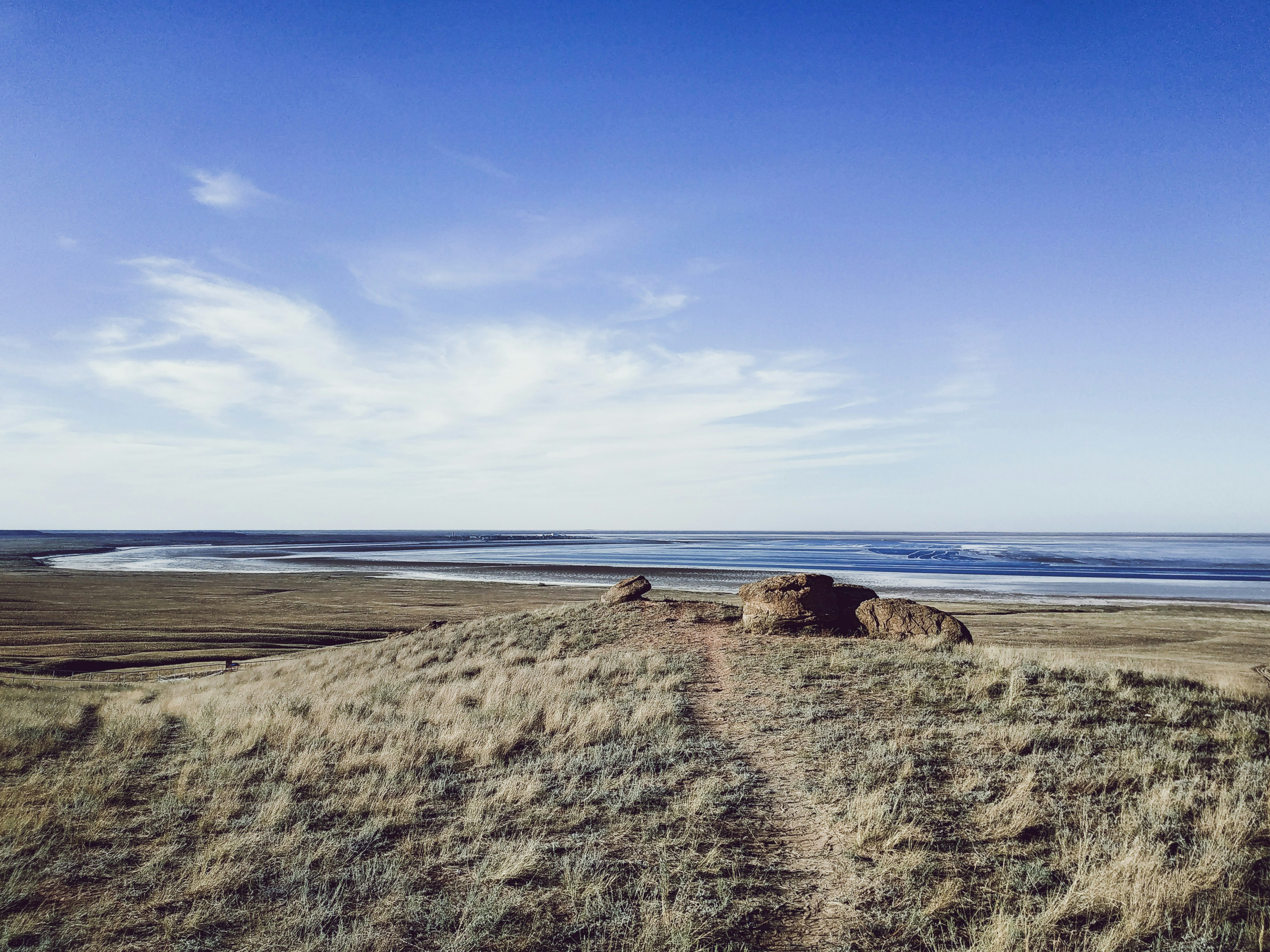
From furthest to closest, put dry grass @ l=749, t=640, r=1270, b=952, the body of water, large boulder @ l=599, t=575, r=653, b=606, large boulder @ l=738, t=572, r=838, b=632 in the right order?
the body of water
large boulder @ l=599, t=575, r=653, b=606
large boulder @ l=738, t=572, r=838, b=632
dry grass @ l=749, t=640, r=1270, b=952

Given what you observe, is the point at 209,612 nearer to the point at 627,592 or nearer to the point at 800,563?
the point at 627,592

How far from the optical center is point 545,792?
7891 mm

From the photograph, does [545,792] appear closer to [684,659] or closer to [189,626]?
[684,659]

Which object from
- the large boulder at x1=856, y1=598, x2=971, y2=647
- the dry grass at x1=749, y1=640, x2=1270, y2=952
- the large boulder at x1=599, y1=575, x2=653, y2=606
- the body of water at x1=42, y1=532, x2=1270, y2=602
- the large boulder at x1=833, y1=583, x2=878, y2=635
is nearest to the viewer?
the dry grass at x1=749, y1=640, x2=1270, y2=952

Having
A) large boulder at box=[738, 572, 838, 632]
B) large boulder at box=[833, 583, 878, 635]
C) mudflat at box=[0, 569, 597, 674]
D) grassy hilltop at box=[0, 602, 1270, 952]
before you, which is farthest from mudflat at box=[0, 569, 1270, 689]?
grassy hilltop at box=[0, 602, 1270, 952]

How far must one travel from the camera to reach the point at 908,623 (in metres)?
17.7

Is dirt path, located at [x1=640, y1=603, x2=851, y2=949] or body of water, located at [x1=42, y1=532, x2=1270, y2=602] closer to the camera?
dirt path, located at [x1=640, y1=603, x2=851, y2=949]

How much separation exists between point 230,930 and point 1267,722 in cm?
1404

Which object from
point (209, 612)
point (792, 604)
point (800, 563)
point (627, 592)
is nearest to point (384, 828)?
point (792, 604)

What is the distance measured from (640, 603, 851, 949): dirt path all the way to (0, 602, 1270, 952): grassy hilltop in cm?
3

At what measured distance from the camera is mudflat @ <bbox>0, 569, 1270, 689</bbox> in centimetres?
2481

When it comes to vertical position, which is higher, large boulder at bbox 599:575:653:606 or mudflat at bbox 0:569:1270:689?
large boulder at bbox 599:575:653:606

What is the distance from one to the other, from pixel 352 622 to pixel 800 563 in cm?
5851

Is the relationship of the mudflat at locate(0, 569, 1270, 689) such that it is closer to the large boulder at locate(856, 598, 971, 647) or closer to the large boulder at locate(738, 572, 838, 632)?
the large boulder at locate(856, 598, 971, 647)
